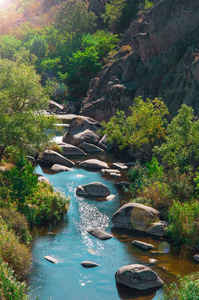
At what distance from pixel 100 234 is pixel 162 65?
2336cm

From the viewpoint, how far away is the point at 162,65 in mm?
37219

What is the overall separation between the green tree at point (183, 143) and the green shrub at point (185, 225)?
3118 millimetres

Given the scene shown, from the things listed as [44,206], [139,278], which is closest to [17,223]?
[44,206]

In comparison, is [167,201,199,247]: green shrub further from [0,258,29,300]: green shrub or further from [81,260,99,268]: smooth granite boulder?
[0,258,29,300]: green shrub

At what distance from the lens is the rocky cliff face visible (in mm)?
32219

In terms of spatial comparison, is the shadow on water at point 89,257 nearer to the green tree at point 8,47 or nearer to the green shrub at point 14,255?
the green shrub at point 14,255

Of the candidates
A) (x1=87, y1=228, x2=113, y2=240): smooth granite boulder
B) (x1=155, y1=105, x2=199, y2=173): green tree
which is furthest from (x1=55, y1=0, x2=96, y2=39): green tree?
(x1=87, y1=228, x2=113, y2=240): smooth granite boulder

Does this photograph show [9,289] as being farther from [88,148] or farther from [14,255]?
[88,148]

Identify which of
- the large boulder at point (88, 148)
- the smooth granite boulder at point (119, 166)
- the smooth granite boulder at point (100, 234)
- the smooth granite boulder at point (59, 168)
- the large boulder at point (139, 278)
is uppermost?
the large boulder at point (139, 278)

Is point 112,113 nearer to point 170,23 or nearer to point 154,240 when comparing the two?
point 170,23

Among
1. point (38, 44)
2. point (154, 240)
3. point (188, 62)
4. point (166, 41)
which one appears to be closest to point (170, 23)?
point (166, 41)

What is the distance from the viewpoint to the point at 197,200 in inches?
762

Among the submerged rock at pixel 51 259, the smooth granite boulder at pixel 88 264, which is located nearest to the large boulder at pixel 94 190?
the submerged rock at pixel 51 259

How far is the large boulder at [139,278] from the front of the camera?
1438cm
